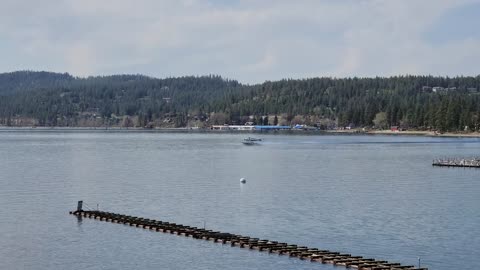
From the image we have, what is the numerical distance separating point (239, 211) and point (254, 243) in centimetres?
1685

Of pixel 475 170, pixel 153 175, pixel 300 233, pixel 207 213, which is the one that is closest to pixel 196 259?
pixel 300 233

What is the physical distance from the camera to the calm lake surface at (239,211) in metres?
50.6

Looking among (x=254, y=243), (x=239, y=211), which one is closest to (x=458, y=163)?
(x=239, y=211)

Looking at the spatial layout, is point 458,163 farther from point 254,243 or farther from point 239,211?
point 254,243

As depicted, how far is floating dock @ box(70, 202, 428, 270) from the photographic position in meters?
46.6

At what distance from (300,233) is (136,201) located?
24252 millimetres

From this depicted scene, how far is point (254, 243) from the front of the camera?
53.0 meters

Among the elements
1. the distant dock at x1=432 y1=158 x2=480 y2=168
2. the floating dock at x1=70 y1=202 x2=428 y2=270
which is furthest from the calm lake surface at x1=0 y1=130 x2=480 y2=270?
the distant dock at x1=432 y1=158 x2=480 y2=168

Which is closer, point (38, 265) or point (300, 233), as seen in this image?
point (38, 265)

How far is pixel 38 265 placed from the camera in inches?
1905

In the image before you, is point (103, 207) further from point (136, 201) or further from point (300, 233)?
point (300, 233)

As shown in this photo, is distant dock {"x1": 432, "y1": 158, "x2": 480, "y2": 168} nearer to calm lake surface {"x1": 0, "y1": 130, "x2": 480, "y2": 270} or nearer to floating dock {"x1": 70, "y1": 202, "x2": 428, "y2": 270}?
calm lake surface {"x1": 0, "y1": 130, "x2": 480, "y2": 270}

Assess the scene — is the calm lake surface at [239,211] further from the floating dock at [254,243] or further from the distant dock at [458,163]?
the distant dock at [458,163]

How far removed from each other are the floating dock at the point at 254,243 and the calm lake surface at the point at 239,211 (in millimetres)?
834
